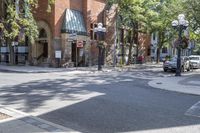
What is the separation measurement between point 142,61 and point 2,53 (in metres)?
19.0

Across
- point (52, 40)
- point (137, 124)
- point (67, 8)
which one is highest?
point (67, 8)

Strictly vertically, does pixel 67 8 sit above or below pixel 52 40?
above

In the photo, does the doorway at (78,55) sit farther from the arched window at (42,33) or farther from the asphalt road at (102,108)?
the asphalt road at (102,108)

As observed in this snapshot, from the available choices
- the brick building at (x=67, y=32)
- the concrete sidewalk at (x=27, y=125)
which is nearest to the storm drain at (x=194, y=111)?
the concrete sidewalk at (x=27, y=125)

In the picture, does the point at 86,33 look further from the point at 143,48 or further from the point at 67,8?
the point at 143,48

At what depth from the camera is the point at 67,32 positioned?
33.8 m

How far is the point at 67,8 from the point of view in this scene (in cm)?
3469

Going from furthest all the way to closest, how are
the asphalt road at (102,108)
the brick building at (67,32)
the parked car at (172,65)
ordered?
the brick building at (67,32) → the parked car at (172,65) → the asphalt road at (102,108)

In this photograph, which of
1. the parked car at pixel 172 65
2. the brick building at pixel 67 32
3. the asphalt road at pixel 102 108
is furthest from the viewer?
the brick building at pixel 67 32

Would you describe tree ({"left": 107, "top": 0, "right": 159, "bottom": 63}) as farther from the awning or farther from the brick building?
the awning

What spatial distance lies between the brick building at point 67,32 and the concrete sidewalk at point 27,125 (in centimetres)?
2378

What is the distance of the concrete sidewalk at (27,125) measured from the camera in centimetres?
752

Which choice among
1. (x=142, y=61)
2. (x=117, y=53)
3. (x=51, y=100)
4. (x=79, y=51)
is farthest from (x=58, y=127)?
(x=142, y=61)

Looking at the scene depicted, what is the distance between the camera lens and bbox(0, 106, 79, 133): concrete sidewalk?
24.7 feet
